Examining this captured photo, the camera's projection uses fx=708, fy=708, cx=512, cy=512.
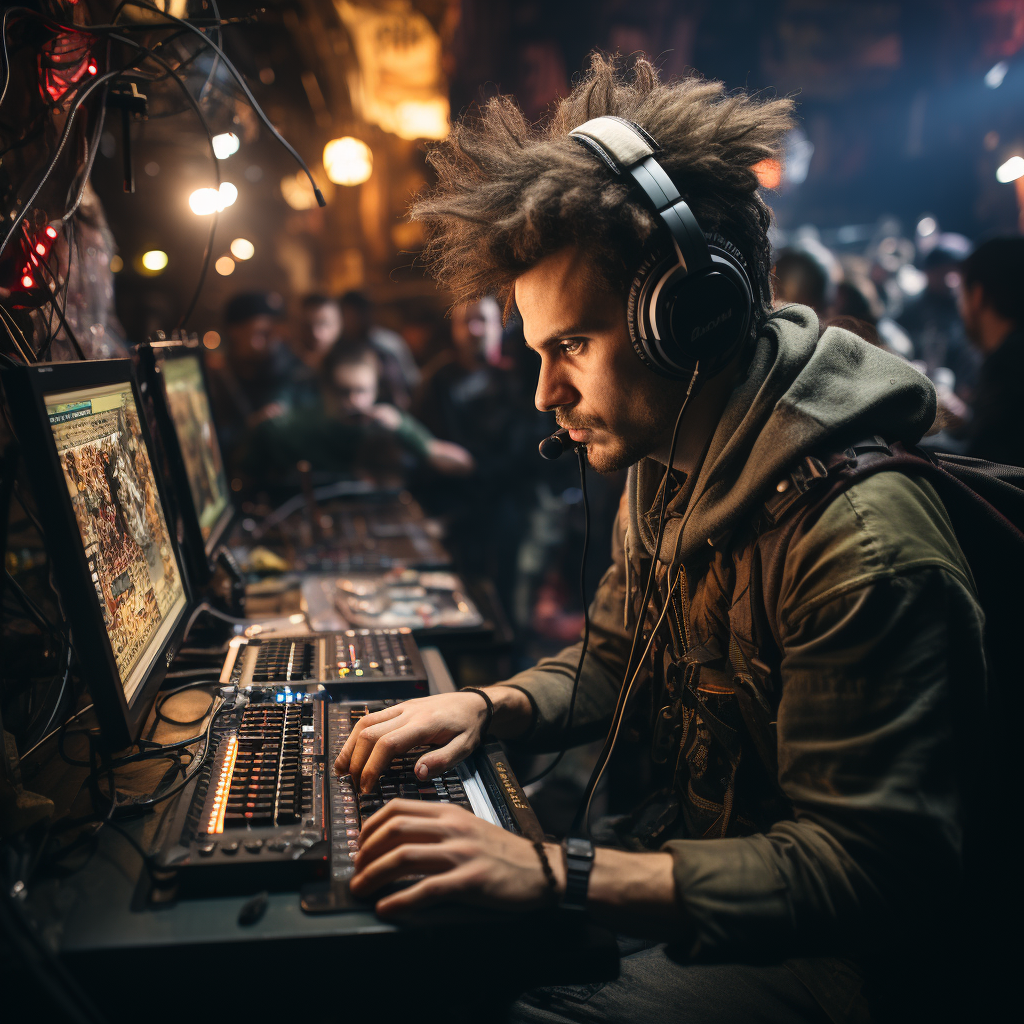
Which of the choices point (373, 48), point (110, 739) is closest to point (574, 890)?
point (110, 739)

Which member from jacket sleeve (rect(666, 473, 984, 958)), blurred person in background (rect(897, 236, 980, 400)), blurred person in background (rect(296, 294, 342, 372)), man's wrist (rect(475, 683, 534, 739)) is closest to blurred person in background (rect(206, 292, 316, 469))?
blurred person in background (rect(296, 294, 342, 372))

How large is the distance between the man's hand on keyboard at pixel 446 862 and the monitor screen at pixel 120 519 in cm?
42

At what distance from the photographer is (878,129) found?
1038cm

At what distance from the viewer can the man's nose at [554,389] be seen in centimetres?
115

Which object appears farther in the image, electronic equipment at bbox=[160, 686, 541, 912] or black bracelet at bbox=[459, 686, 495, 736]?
black bracelet at bbox=[459, 686, 495, 736]

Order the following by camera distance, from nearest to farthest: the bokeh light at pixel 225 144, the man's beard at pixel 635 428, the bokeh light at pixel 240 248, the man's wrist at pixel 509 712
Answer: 1. the man's beard at pixel 635 428
2. the man's wrist at pixel 509 712
3. the bokeh light at pixel 225 144
4. the bokeh light at pixel 240 248

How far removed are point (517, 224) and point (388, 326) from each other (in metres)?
8.23

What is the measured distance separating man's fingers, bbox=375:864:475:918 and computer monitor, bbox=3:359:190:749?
0.41 m

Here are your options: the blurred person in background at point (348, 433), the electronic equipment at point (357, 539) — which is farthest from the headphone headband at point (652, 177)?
the blurred person in background at point (348, 433)

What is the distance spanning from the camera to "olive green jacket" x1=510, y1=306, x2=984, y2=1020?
31.4 inches

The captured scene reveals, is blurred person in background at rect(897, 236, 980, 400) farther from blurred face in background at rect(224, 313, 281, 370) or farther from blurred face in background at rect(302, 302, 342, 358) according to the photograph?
blurred face in background at rect(224, 313, 281, 370)

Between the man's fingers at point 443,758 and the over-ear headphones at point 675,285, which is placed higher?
the over-ear headphones at point 675,285

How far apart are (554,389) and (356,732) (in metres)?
0.61

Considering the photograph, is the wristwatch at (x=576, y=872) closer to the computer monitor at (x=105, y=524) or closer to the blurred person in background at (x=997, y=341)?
the computer monitor at (x=105, y=524)
